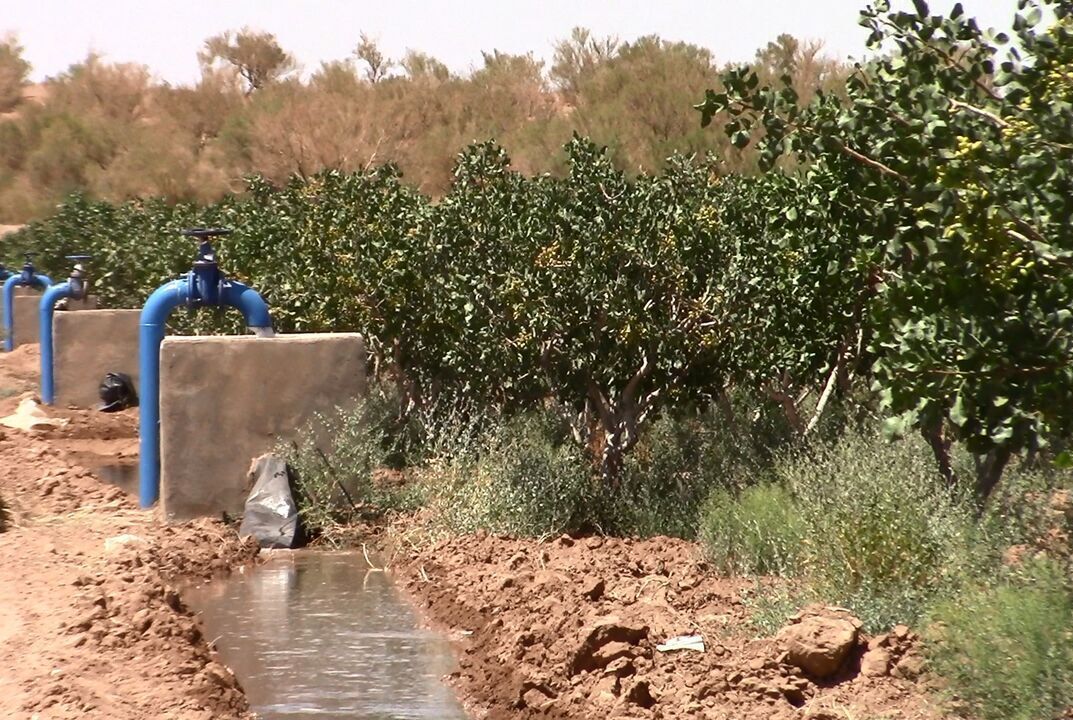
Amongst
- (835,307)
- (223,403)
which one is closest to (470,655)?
(835,307)

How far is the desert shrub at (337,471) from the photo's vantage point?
12.9m

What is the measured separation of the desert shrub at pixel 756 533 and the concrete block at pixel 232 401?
3577 millimetres

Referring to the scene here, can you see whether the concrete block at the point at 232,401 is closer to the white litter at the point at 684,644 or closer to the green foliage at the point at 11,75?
the white litter at the point at 684,644

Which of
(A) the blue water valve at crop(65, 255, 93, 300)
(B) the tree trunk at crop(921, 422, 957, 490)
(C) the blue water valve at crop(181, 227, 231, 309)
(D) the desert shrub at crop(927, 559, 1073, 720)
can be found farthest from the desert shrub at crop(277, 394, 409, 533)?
(A) the blue water valve at crop(65, 255, 93, 300)

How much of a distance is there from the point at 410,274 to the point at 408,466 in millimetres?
1703

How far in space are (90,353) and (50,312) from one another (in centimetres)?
163

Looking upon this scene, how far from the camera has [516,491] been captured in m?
12.5

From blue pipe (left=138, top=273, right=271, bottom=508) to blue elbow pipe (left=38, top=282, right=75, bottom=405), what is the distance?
8.33m

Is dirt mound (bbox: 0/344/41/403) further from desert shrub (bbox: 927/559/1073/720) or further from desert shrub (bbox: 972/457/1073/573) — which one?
desert shrub (bbox: 927/559/1073/720)

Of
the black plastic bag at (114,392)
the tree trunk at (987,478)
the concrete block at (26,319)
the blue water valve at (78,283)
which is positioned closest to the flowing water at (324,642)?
the tree trunk at (987,478)

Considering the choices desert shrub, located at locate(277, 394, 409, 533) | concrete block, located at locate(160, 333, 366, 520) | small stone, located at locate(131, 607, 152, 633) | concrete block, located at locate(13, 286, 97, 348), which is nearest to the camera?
small stone, located at locate(131, 607, 152, 633)

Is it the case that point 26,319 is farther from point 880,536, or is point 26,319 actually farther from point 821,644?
point 821,644

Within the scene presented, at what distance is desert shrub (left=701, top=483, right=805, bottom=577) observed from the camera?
9.79m

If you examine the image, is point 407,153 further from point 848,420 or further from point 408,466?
point 848,420
